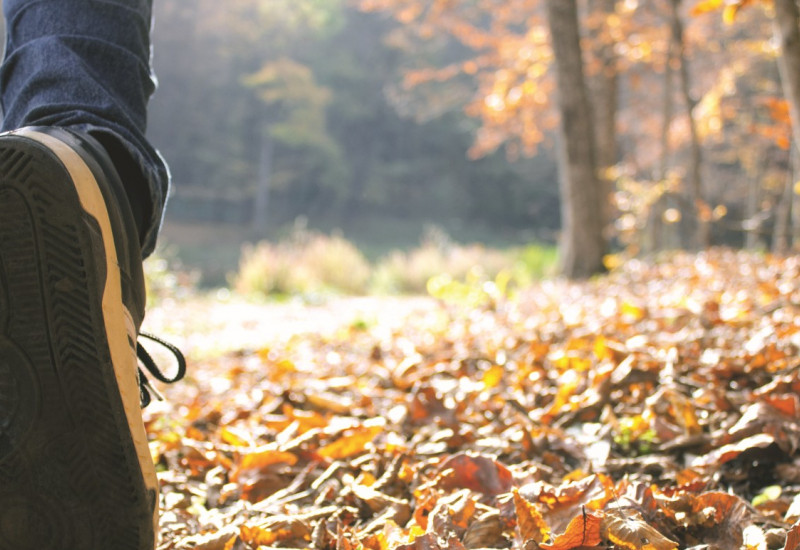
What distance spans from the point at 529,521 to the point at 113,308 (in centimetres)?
66

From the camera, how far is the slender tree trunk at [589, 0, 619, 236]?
8.57 m

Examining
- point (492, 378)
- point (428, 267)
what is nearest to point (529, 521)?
point (492, 378)

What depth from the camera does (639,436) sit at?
146 cm

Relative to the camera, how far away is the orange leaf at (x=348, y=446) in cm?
145

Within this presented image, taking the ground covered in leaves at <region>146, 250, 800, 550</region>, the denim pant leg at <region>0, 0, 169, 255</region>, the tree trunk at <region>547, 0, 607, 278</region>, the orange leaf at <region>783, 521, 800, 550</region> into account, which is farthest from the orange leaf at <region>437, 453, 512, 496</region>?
the tree trunk at <region>547, 0, 607, 278</region>

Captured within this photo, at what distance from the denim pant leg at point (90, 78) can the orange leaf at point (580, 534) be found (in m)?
0.82

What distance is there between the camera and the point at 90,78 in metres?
1.22

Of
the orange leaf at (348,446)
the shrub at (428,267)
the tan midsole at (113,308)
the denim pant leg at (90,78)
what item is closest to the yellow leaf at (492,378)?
the orange leaf at (348,446)

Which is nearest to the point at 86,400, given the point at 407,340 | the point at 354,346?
the point at 407,340

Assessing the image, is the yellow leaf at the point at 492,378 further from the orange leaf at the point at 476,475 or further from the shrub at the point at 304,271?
the shrub at the point at 304,271

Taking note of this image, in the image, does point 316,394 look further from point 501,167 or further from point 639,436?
point 501,167

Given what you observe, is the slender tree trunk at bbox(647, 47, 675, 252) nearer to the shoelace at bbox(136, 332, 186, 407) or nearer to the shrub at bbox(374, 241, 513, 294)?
the shrub at bbox(374, 241, 513, 294)

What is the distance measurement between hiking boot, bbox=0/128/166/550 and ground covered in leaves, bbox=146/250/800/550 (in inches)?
8.8

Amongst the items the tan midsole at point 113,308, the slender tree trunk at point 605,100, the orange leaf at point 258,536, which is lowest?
the orange leaf at point 258,536
